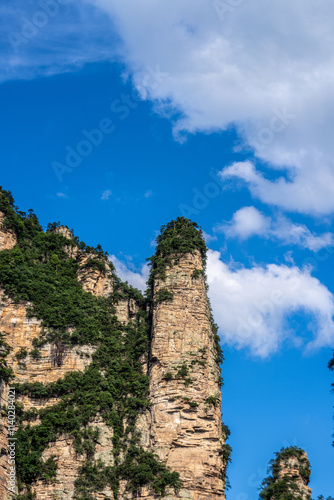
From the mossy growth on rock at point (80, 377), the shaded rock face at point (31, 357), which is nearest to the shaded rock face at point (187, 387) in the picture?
the mossy growth on rock at point (80, 377)

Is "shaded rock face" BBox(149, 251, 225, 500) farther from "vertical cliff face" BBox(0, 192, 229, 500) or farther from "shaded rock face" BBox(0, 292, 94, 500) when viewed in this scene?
"shaded rock face" BBox(0, 292, 94, 500)

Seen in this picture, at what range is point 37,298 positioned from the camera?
54906mm

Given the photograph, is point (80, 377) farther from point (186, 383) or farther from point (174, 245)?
point (174, 245)

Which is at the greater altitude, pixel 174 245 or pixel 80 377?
pixel 174 245

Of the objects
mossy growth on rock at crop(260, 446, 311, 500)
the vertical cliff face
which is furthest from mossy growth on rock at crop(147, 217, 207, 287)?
mossy growth on rock at crop(260, 446, 311, 500)

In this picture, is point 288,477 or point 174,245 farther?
point 174,245

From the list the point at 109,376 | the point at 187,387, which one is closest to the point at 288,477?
the point at 187,387

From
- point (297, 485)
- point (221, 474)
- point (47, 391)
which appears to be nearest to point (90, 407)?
point (47, 391)

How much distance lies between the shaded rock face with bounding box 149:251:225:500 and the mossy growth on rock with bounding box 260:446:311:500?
5007mm

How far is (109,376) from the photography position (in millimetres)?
53281

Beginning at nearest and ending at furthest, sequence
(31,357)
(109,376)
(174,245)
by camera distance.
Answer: (31,357), (109,376), (174,245)

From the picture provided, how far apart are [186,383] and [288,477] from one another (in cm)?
1027

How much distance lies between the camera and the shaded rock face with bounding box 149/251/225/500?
161ft

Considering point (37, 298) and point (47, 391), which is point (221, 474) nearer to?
point (47, 391)
